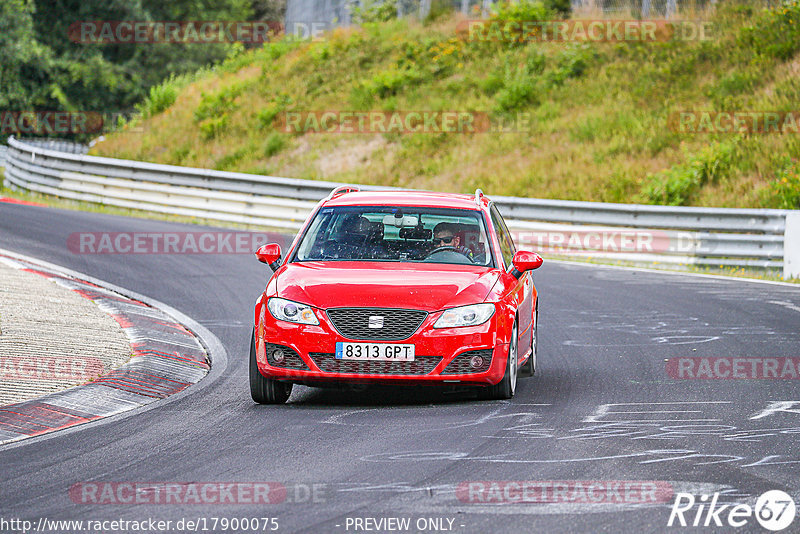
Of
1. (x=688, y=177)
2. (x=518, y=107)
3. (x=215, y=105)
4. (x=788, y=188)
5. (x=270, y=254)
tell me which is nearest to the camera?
(x=270, y=254)

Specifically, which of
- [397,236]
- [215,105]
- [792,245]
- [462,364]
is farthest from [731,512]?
[215,105]

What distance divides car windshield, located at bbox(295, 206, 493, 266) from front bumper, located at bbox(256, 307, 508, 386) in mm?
1028

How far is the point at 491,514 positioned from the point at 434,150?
2635 centimetres

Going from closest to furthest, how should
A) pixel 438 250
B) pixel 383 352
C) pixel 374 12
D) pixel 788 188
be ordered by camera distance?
pixel 383 352 → pixel 438 250 → pixel 788 188 → pixel 374 12

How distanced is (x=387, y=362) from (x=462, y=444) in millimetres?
1368

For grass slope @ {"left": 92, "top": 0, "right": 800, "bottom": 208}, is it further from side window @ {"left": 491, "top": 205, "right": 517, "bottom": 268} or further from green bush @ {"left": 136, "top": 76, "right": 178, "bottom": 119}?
side window @ {"left": 491, "top": 205, "right": 517, "bottom": 268}

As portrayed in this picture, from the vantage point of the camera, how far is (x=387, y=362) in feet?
28.3

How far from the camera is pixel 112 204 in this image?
27.7 metres

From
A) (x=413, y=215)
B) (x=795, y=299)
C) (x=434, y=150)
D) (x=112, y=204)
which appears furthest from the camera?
(x=434, y=150)

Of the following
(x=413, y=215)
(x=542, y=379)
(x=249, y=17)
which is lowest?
(x=542, y=379)

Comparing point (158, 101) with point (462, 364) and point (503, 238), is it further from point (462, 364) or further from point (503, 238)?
point (462, 364)

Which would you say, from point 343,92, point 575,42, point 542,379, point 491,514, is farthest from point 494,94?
point 491,514

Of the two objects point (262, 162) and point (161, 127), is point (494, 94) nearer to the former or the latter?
point (262, 162)

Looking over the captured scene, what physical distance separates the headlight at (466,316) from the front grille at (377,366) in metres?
0.26
